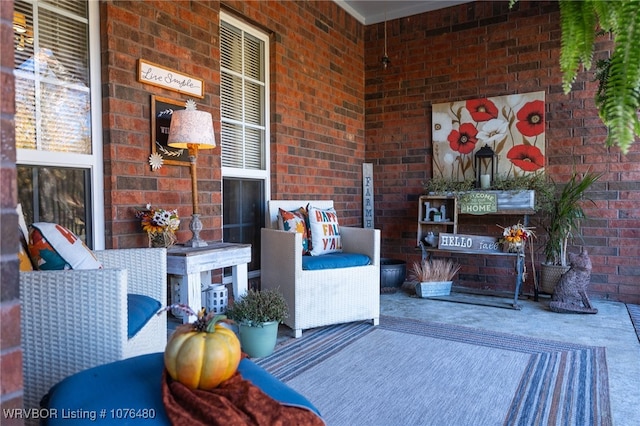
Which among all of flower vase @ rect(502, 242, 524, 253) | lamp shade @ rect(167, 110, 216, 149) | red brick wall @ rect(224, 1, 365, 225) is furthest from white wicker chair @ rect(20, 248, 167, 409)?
flower vase @ rect(502, 242, 524, 253)

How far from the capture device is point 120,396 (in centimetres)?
109

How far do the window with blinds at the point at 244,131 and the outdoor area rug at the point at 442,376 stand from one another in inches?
45.1

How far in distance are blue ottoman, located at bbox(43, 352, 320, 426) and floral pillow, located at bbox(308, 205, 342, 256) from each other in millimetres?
2114

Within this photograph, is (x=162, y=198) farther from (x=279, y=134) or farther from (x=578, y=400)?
(x=578, y=400)

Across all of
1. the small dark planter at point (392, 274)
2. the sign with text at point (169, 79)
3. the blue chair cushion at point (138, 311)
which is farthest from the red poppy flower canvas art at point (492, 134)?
the blue chair cushion at point (138, 311)

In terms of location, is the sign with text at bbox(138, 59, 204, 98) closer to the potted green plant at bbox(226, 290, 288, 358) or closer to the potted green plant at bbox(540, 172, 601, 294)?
the potted green plant at bbox(226, 290, 288, 358)

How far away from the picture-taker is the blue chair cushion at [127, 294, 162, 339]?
1.67 m

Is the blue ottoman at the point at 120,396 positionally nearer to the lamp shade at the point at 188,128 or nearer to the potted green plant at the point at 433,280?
the lamp shade at the point at 188,128

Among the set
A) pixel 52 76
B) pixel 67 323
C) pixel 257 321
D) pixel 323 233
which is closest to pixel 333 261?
pixel 323 233

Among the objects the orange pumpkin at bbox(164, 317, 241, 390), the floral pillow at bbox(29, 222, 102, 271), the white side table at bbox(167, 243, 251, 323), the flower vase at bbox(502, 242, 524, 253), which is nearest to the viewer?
the orange pumpkin at bbox(164, 317, 241, 390)

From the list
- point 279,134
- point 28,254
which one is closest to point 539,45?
point 279,134

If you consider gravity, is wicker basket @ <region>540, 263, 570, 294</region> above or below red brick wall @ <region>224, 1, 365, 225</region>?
below

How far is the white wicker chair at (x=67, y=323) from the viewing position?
4.87 ft

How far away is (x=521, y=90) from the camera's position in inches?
174
